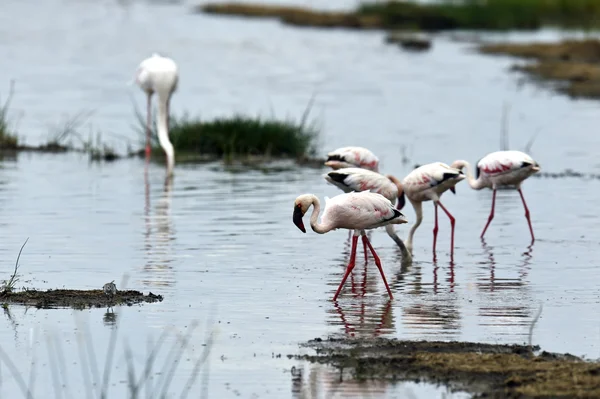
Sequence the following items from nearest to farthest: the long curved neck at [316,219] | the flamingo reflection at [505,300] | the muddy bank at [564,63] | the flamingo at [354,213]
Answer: the flamingo reflection at [505,300] < the long curved neck at [316,219] < the flamingo at [354,213] < the muddy bank at [564,63]

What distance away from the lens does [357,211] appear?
419 inches

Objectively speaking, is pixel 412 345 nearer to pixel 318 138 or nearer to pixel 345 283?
pixel 345 283

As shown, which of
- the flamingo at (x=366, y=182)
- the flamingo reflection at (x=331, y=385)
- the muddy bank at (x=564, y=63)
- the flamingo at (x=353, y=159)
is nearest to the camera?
the flamingo reflection at (x=331, y=385)

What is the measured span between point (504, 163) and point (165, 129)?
7069 mm

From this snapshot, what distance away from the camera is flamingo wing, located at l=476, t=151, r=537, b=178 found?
13.6 metres

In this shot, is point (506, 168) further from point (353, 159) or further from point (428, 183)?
point (353, 159)

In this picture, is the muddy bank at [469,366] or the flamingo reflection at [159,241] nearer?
the muddy bank at [469,366]

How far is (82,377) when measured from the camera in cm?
786

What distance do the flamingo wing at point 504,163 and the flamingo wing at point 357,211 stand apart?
3133mm

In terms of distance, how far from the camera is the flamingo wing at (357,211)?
10617 millimetres

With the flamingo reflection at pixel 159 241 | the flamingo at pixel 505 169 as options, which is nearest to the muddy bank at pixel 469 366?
the flamingo reflection at pixel 159 241

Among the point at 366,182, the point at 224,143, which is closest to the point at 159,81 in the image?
the point at 224,143

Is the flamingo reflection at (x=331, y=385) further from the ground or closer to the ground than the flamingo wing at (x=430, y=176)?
closer to the ground

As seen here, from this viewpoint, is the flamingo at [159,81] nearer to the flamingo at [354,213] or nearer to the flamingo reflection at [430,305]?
the flamingo reflection at [430,305]
